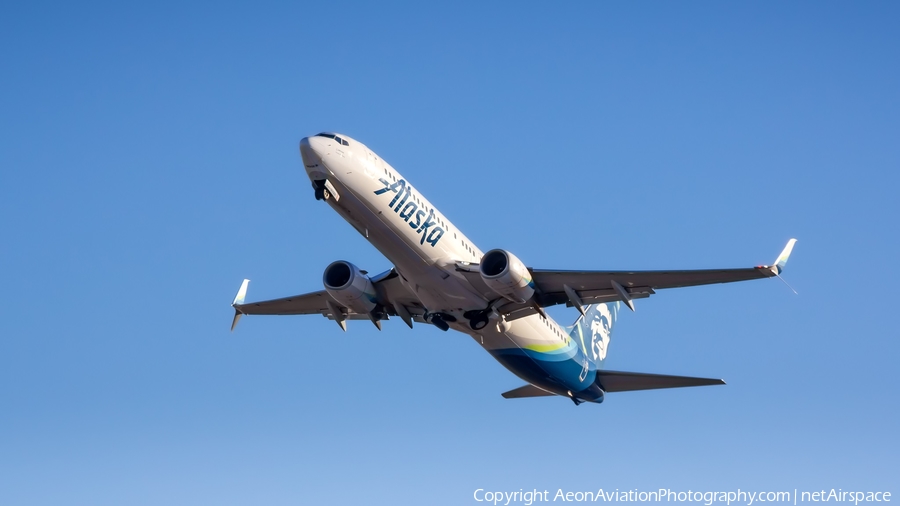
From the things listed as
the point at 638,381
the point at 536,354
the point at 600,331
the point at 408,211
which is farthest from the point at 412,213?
the point at 600,331

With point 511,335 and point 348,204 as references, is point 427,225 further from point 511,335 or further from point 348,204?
point 511,335

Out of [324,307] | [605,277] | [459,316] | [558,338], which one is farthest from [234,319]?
[605,277]

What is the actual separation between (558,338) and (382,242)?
991 cm

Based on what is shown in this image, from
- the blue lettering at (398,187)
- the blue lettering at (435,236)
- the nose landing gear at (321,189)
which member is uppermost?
the blue lettering at (398,187)

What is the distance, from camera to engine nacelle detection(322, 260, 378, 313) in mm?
35625

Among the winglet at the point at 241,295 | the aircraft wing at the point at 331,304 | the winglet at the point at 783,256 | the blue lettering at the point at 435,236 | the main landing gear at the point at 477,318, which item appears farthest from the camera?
the winglet at the point at 241,295

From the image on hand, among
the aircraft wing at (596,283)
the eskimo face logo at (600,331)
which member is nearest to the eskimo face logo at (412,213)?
the aircraft wing at (596,283)

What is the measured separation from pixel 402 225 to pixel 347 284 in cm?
459

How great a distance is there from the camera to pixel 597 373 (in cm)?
4159

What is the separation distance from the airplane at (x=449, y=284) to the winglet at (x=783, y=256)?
0.13ft

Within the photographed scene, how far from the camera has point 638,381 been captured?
40.3m

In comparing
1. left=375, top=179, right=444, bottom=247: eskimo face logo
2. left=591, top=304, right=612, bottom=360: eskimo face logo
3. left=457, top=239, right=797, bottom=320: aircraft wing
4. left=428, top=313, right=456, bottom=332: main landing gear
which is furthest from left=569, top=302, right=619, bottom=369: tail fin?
left=375, top=179, right=444, bottom=247: eskimo face logo

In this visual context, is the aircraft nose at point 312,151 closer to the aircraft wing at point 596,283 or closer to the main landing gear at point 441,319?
the aircraft wing at point 596,283

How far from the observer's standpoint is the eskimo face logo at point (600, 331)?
45312 millimetres
